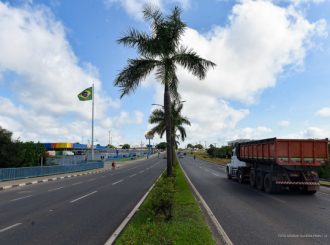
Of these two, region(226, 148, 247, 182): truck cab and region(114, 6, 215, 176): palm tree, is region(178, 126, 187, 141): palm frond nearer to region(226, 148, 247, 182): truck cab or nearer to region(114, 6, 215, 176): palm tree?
region(226, 148, 247, 182): truck cab

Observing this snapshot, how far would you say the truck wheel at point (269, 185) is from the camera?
63.0 feet

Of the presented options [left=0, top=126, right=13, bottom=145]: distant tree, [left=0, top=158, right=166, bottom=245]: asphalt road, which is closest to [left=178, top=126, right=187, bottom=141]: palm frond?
[left=0, top=126, right=13, bottom=145]: distant tree

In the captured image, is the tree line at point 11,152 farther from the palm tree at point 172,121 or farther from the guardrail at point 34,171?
the palm tree at point 172,121

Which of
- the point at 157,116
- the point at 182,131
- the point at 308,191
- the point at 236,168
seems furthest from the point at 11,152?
the point at 308,191

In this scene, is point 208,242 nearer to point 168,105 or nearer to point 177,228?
point 177,228

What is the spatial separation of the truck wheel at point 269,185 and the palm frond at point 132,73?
9.37 metres

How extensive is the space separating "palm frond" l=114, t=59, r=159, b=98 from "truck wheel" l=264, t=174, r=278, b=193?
30.7ft

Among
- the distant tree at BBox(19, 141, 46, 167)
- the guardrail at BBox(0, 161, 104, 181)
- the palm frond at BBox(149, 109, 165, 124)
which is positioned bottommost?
the guardrail at BBox(0, 161, 104, 181)

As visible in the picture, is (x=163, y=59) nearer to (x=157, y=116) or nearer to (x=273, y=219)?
(x=273, y=219)

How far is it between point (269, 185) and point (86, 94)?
3593cm

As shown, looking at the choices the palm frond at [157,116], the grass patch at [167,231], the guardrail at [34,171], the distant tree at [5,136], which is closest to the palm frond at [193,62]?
the grass patch at [167,231]

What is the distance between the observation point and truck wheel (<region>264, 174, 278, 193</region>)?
19.2 metres

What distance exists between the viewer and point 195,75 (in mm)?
22812

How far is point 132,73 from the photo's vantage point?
22578 mm
